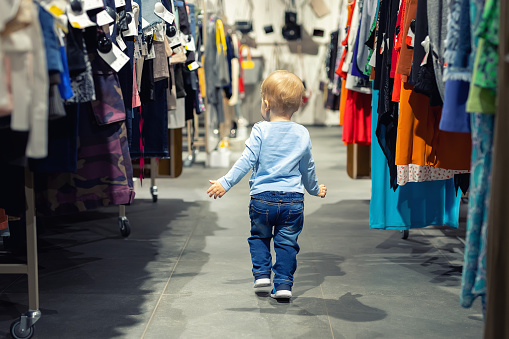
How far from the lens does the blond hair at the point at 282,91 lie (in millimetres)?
2910

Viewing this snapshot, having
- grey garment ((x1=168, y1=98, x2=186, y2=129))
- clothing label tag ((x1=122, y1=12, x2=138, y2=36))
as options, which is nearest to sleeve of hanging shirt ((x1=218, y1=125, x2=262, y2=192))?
clothing label tag ((x1=122, y1=12, x2=138, y2=36))

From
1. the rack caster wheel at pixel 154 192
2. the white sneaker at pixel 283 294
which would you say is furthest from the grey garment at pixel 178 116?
the white sneaker at pixel 283 294

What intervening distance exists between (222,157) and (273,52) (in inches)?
263

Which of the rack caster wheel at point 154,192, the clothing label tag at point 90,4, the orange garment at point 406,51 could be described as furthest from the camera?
the rack caster wheel at point 154,192

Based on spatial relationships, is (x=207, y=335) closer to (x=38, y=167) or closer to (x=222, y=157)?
(x=38, y=167)

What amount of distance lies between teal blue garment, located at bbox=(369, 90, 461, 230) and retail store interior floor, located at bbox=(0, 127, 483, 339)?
0.23 m

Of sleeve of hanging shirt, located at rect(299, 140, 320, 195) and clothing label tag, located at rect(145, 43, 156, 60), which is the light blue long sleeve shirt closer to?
sleeve of hanging shirt, located at rect(299, 140, 320, 195)

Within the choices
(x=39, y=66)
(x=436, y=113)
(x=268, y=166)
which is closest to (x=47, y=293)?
(x=268, y=166)

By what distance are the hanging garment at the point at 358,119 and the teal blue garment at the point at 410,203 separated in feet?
1.57

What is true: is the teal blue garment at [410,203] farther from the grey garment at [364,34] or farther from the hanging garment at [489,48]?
→ the hanging garment at [489,48]

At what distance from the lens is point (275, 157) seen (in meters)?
2.90

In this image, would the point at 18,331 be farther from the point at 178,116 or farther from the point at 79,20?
the point at 178,116

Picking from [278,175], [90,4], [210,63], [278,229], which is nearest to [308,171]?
[278,175]

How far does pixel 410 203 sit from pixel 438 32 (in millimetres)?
1158
